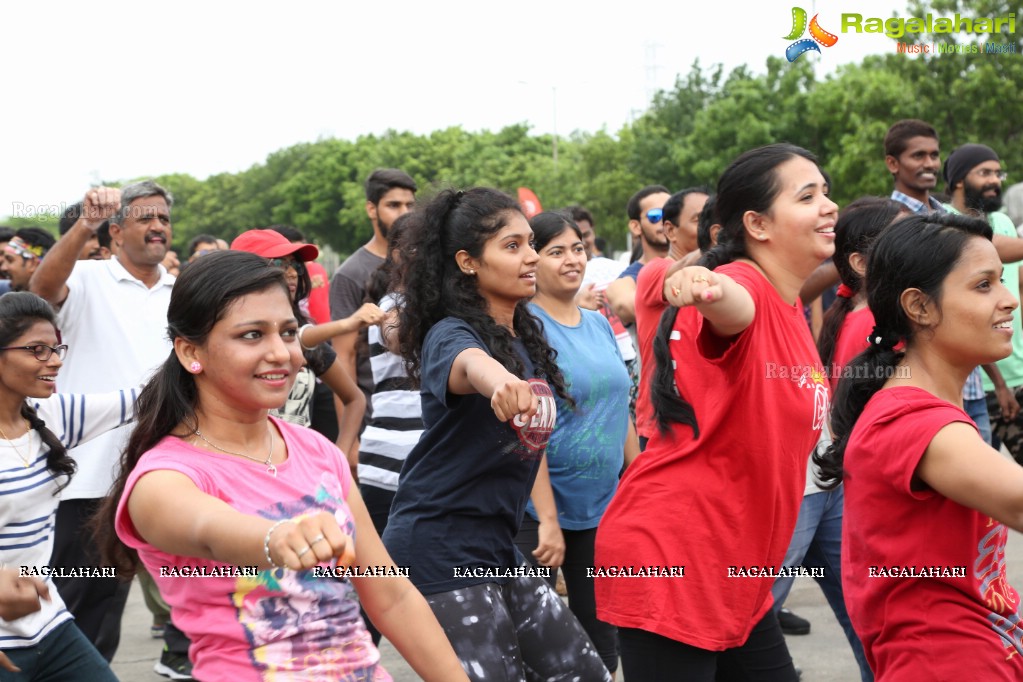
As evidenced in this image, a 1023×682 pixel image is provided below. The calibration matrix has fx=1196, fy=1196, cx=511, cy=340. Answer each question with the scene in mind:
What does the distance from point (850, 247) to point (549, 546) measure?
1535 mm

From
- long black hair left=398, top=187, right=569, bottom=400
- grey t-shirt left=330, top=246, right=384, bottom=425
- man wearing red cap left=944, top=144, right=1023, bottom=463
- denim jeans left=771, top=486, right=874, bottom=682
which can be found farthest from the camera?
grey t-shirt left=330, top=246, right=384, bottom=425

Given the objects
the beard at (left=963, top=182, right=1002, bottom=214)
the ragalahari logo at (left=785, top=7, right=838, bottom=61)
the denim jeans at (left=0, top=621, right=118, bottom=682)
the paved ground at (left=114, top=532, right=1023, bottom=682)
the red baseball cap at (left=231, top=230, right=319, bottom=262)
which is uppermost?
the ragalahari logo at (left=785, top=7, right=838, bottom=61)

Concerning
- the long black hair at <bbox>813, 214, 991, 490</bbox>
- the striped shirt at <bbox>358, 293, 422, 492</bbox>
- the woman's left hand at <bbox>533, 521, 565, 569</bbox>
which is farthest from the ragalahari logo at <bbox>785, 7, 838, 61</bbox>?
the long black hair at <bbox>813, 214, 991, 490</bbox>

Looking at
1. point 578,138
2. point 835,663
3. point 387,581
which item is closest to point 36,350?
point 387,581

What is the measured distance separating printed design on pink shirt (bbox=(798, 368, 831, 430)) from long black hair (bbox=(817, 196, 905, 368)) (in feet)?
2.51

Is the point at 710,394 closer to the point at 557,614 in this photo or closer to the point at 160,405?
the point at 557,614

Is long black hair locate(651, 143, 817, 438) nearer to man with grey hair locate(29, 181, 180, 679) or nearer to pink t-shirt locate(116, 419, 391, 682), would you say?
pink t-shirt locate(116, 419, 391, 682)

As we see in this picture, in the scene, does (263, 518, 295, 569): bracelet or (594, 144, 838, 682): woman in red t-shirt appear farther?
(594, 144, 838, 682): woman in red t-shirt

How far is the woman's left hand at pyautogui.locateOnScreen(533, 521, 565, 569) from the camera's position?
13.3ft

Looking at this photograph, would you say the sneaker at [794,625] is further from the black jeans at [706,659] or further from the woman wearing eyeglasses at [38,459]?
the woman wearing eyeglasses at [38,459]

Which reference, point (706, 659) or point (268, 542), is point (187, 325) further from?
point (706, 659)

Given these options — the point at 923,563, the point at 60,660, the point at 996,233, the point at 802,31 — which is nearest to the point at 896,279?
the point at 923,563

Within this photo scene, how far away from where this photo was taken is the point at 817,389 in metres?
3.46

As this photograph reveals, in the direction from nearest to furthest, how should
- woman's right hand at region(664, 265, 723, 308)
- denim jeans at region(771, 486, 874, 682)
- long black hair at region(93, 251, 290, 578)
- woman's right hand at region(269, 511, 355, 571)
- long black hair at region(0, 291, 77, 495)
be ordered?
woman's right hand at region(269, 511, 355, 571) → long black hair at region(93, 251, 290, 578) → woman's right hand at region(664, 265, 723, 308) → long black hair at region(0, 291, 77, 495) → denim jeans at region(771, 486, 874, 682)
